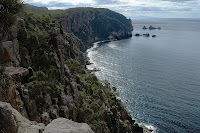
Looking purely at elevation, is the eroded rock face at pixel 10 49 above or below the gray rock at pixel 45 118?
above

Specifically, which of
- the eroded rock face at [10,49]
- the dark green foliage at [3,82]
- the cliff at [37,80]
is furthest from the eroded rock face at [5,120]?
the eroded rock face at [10,49]

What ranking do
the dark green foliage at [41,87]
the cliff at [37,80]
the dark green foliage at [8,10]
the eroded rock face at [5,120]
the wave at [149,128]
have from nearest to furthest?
the eroded rock face at [5,120]
the dark green foliage at [8,10]
the cliff at [37,80]
the dark green foliage at [41,87]
the wave at [149,128]

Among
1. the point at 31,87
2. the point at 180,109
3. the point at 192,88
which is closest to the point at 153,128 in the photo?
the point at 180,109

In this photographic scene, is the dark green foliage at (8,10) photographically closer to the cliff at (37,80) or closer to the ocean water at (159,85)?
the cliff at (37,80)

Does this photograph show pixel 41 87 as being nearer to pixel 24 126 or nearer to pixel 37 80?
pixel 37 80

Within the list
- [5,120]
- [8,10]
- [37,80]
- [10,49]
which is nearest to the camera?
[5,120]

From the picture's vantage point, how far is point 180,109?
7275 cm

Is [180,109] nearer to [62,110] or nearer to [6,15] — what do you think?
[62,110]

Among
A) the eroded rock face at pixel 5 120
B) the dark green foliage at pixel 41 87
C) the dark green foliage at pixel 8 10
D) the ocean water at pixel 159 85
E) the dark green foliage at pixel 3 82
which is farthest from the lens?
the ocean water at pixel 159 85

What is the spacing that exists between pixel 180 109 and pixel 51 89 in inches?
2271

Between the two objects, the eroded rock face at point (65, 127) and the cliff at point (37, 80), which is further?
the cliff at point (37, 80)

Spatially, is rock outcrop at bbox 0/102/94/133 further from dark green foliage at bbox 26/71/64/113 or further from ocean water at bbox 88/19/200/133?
ocean water at bbox 88/19/200/133

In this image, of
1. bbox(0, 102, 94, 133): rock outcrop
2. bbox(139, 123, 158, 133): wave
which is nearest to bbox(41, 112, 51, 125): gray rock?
bbox(0, 102, 94, 133): rock outcrop

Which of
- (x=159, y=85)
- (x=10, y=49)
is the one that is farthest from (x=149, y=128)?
(x=10, y=49)
